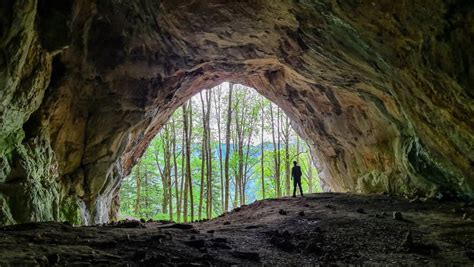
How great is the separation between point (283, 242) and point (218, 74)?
1194 cm

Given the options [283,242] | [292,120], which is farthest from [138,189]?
[283,242]

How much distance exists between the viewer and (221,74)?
692 inches

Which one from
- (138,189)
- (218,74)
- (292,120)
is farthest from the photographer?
(138,189)

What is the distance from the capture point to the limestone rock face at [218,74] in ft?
23.2

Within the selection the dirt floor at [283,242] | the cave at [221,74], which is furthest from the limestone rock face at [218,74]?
the dirt floor at [283,242]

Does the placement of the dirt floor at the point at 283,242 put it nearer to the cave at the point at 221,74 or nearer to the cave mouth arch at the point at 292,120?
the cave at the point at 221,74

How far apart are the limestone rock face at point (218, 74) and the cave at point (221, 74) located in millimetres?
Result: 39

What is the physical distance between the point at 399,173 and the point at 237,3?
→ 26.8 feet

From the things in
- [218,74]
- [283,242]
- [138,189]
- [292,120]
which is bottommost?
[283,242]

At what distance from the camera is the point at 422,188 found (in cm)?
1091

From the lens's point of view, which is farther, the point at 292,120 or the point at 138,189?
the point at 138,189

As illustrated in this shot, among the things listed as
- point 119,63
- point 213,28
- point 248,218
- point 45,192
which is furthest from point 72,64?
point 248,218

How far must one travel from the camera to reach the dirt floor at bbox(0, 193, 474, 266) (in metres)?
4.81

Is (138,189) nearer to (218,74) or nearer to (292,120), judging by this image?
(292,120)
